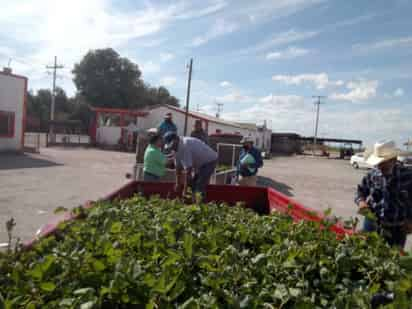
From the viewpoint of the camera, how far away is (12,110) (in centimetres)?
1798

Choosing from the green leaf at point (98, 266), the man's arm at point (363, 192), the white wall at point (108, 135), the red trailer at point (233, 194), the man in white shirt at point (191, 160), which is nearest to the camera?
the green leaf at point (98, 266)

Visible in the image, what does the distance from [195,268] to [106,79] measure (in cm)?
4833

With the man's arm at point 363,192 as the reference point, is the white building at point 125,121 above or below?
above

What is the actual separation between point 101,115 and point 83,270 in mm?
32032

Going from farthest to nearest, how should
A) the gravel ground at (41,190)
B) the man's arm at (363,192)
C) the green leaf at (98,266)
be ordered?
1. the gravel ground at (41,190)
2. the man's arm at (363,192)
3. the green leaf at (98,266)

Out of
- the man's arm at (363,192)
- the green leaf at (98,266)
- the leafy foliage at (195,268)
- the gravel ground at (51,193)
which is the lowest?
the gravel ground at (51,193)

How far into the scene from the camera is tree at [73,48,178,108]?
151 ft

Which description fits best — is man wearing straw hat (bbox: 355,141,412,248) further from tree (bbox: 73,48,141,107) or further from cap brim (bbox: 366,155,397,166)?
tree (bbox: 73,48,141,107)

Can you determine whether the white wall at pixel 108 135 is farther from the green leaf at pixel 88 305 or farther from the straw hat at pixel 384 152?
the green leaf at pixel 88 305

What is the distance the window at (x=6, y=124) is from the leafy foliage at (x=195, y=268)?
18.9 metres

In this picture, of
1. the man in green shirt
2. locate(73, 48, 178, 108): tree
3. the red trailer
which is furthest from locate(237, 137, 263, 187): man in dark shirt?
locate(73, 48, 178, 108): tree

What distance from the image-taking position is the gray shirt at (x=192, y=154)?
4246mm

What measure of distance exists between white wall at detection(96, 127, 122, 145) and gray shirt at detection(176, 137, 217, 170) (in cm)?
2653

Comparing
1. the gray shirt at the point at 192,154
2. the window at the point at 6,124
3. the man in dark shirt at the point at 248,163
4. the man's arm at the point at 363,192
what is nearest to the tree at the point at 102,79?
the window at the point at 6,124
